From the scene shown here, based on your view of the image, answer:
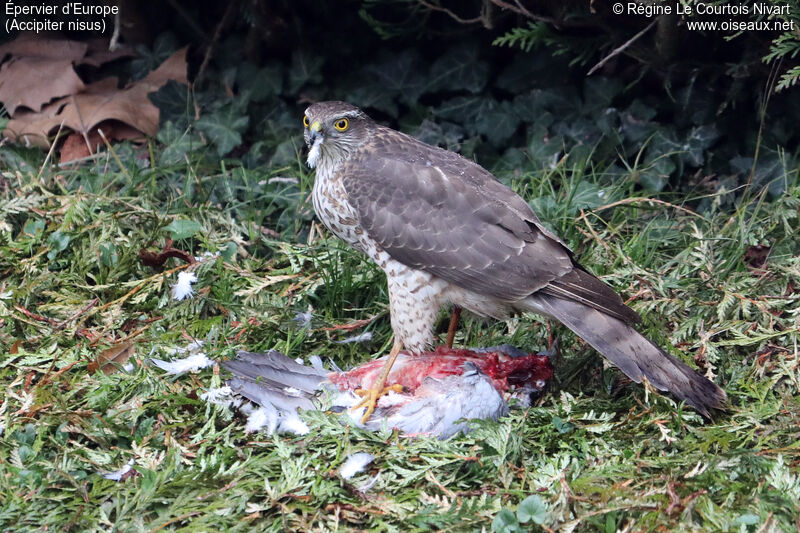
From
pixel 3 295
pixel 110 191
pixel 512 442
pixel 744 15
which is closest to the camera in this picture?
pixel 512 442

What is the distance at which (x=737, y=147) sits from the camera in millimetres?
5219

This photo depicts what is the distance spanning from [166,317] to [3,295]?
0.76 meters

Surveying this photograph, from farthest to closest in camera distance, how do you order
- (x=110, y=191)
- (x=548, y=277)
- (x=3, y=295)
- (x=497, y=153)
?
(x=497, y=153)
(x=110, y=191)
(x=3, y=295)
(x=548, y=277)

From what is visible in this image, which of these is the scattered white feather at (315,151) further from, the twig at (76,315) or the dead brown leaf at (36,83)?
the dead brown leaf at (36,83)

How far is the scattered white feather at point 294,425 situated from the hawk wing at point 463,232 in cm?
76

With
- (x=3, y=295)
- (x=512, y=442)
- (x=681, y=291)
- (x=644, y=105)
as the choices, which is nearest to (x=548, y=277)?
(x=512, y=442)

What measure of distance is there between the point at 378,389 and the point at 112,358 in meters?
1.24

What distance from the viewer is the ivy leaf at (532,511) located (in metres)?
2.82

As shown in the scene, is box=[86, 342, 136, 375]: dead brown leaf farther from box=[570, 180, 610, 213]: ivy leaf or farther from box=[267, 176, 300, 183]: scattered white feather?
box=[570, 180, 610, 213]: ivy leaf

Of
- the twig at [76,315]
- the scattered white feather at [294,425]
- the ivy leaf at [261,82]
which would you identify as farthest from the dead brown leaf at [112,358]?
the ivy leaf at [261,82]

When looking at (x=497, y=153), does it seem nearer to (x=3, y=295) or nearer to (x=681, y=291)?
(x=681, y=291)

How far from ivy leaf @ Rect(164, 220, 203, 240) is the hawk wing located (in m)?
1.19

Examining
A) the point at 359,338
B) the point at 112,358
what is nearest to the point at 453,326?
the point at 359,338

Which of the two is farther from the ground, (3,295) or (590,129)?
(590,129)
